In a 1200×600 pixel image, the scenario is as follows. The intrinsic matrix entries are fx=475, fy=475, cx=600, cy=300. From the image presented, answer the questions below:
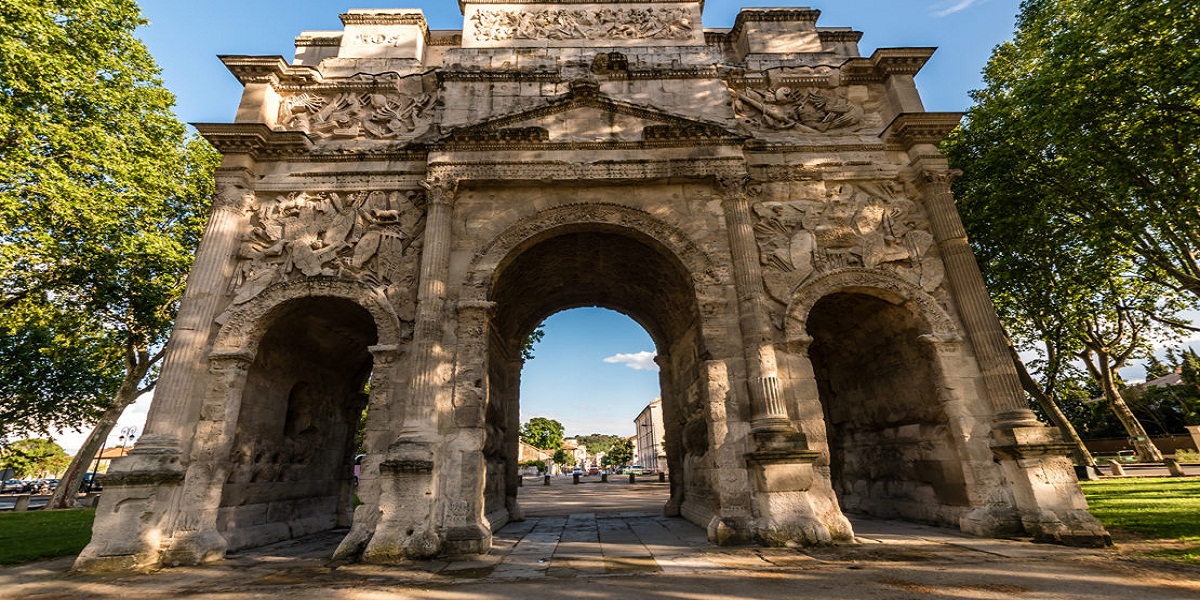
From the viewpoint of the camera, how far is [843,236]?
32.3ft

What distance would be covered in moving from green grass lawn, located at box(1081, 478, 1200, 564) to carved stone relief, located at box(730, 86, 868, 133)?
29.3ft

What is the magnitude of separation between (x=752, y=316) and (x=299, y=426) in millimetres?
10224

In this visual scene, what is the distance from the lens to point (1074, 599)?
442cm

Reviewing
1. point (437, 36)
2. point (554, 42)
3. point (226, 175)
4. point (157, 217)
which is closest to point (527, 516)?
point (226, 175)

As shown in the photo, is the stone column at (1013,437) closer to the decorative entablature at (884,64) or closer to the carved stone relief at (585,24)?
the decorative entablature at (884,64)

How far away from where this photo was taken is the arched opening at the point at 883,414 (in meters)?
8.94

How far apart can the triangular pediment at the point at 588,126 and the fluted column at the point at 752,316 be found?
138 cm

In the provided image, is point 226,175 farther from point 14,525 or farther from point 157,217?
point 14,525

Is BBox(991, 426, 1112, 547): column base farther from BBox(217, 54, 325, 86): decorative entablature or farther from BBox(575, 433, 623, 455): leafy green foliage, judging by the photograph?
BBox(575, 433, 623, 455): leafy green foliage

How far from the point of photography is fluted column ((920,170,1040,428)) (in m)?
8.27

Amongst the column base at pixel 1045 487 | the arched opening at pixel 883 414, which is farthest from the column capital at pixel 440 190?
the column base at pixel 1045 487

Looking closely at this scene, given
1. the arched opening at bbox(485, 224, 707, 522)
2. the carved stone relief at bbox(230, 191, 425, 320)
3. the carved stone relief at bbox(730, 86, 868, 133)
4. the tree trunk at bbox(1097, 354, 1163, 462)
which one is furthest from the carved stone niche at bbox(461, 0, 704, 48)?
the tree trunk at bbox(1097, 354, 1163, 462)

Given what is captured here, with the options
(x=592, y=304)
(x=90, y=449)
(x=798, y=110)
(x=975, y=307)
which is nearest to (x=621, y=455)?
(x=90, y=449)

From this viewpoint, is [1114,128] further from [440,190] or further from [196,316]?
[196,316]
